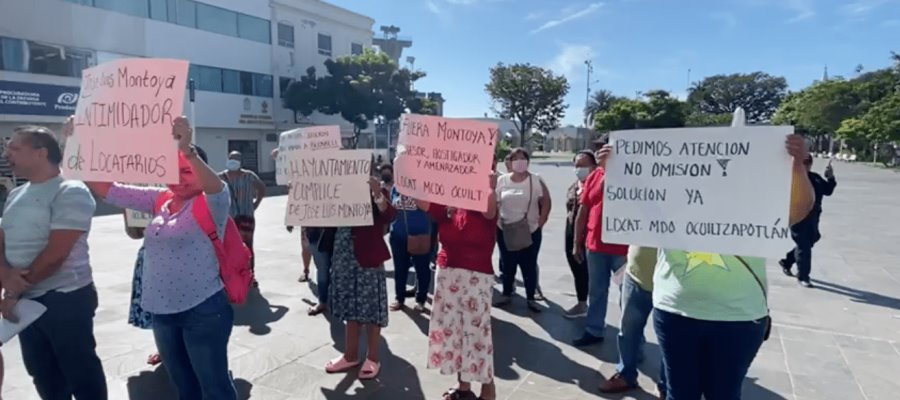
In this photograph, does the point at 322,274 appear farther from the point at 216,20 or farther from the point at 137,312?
the point at 216,20

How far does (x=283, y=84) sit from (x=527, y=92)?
2958cm

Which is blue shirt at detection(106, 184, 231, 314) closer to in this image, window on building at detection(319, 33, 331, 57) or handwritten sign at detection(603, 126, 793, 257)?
handwritten sign at detection(603, 126, 793, 257)

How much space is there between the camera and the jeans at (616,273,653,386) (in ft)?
11.8

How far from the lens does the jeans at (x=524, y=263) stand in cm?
581

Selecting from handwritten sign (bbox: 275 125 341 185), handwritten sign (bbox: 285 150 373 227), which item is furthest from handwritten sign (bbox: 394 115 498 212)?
handwritten sign (bbox: 275 125 341 185)

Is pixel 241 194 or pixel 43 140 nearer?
pixel 43 140

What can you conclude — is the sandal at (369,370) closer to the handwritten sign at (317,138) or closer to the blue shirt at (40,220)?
the handwritten sign at (317,138)

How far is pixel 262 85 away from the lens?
31703 millimetres

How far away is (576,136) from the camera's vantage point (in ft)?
281

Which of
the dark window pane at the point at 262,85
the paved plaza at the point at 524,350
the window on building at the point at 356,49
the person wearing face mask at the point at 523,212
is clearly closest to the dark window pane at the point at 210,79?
the dark window pane at the point at 262,85

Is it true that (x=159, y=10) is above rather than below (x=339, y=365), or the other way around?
above

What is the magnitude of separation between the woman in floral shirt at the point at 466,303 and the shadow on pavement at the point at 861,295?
535cm

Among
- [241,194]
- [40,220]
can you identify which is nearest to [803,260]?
A: [241,194]

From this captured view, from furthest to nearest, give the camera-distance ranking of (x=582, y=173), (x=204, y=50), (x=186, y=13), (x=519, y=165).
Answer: (x=204, y=50), (x=186, y=13), (x=519, y=165), (x=582, y=173)
